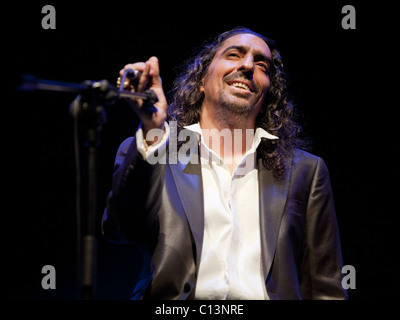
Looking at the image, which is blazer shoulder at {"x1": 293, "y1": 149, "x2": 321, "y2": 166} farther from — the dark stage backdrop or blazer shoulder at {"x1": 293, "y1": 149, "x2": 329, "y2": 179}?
the dark stage backdrop

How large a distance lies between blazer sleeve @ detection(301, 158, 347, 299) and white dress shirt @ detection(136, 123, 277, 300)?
0.30 m

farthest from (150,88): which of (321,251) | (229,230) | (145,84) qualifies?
(321,251)

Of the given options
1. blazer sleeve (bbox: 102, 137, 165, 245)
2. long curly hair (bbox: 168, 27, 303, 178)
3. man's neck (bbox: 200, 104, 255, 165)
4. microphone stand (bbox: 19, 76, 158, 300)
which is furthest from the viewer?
long curly hair (bbox: 168, 27, 303, 178)

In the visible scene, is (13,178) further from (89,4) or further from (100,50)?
(89,4)

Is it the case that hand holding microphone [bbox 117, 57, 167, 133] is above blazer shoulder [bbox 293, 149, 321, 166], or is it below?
above

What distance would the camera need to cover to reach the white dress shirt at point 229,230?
1.88 metres

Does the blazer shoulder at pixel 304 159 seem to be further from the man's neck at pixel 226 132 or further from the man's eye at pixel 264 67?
the man's eye at pixel 264 67

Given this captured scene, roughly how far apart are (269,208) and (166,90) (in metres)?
1.29

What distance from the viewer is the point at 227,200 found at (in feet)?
6.95

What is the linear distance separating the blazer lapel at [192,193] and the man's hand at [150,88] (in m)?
0.39

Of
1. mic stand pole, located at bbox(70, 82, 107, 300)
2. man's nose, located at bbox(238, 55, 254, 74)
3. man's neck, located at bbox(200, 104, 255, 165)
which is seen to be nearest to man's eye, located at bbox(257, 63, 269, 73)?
man's nose, located at bbox(238, 55, 254, 74)

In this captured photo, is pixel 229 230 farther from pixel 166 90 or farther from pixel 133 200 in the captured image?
pixel 166 90

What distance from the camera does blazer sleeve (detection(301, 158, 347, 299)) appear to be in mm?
2096

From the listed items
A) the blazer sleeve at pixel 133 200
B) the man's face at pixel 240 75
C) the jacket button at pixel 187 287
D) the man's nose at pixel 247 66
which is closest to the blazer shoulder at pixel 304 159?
the man's face at pixel 240 75
